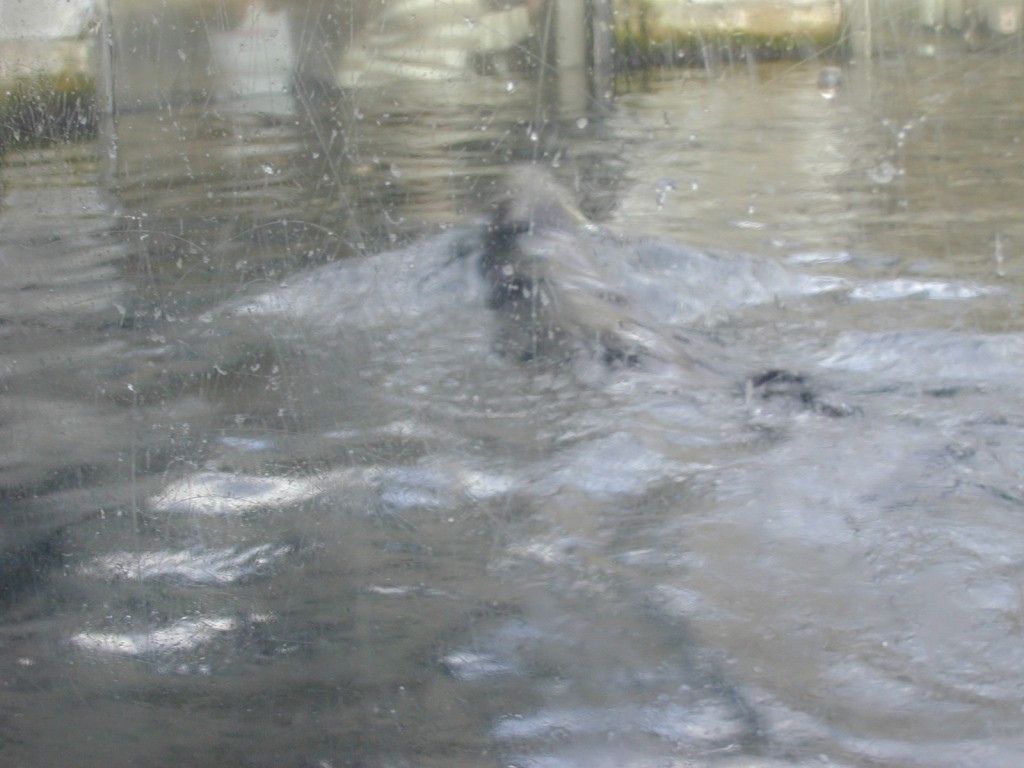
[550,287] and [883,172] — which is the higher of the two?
[883,172]

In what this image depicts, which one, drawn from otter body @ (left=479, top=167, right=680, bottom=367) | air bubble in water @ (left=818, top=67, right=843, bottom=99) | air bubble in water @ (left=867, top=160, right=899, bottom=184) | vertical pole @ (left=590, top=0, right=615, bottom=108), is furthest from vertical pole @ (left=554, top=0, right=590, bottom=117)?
air bubble in water @ (left=867, top=160, right=899, bottom=184)

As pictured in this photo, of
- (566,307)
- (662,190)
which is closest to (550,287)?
(566,307)

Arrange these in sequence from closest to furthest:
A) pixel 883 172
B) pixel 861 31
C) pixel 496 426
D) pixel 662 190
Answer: pixel 861 31
pixel 883 172
pixel 496 426
pixel 662 190

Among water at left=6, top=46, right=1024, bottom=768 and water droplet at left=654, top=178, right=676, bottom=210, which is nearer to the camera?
water at left=6, top=46, right=1024, bottom=768

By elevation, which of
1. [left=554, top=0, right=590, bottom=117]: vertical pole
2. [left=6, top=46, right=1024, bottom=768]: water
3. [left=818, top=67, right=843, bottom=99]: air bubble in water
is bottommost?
[left=6, top=46, right=1024, bottom=768]: water

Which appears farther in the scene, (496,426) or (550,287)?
(550,287)

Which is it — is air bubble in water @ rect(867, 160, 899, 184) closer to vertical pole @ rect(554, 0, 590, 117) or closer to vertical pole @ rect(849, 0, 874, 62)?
vertical pole @ rect(849, 0, 874, 62)

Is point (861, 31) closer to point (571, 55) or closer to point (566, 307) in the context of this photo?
point (571, 55)

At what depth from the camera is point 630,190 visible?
3.28m

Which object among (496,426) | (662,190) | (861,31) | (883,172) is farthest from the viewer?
(662,190)

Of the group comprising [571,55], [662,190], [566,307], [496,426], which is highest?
[571,55]

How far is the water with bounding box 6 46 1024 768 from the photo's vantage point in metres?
2.62

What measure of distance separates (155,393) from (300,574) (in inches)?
29.6

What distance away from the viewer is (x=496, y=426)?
125 inches
